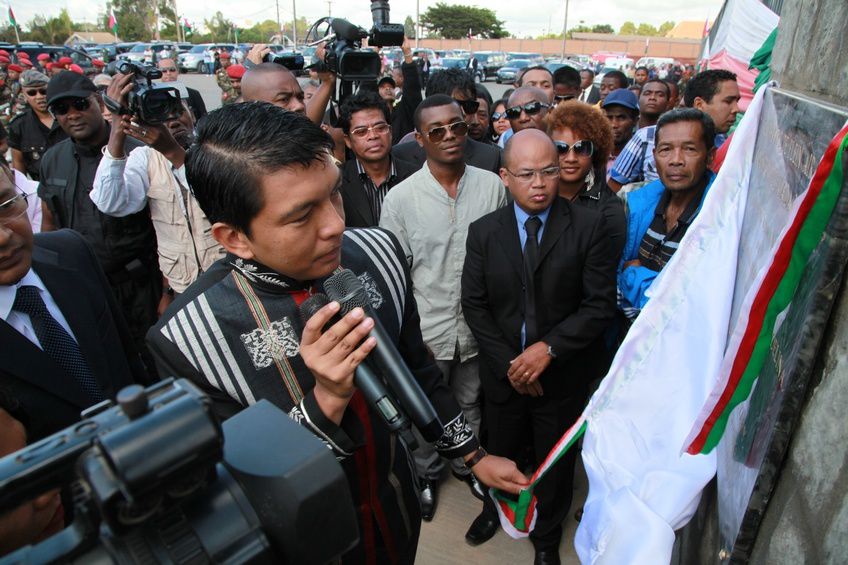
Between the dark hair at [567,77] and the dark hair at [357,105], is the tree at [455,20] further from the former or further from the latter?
the dark hair at [357,105]

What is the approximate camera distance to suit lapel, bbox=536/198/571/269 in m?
2.53

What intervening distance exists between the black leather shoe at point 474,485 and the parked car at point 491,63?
27.9 m

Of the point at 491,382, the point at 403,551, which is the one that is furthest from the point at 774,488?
the point at 491,382

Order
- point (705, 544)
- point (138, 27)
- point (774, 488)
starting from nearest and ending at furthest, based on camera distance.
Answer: point (774, 488) → point (705, 544) → point (138, 27)

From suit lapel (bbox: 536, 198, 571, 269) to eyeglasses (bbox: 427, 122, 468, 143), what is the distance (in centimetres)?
79

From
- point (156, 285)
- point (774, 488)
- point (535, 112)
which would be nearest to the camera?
point (774, 488)

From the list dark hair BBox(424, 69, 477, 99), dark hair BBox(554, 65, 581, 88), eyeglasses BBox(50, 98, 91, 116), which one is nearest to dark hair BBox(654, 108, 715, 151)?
dark hair BBox(424, 69, 477, 99)

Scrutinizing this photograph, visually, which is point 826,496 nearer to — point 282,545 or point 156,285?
point 282,545

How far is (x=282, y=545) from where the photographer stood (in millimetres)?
671

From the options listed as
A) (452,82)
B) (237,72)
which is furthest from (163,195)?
(237,72)

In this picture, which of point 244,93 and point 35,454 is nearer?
point 35,454

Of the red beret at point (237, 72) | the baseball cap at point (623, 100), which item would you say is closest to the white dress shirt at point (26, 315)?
the baseball cap at point (623, 100)

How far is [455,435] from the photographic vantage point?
159cm

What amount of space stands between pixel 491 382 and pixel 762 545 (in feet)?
5.88
